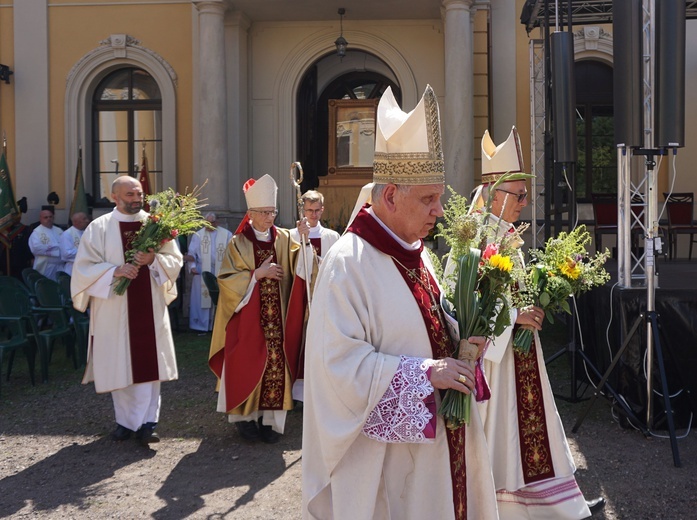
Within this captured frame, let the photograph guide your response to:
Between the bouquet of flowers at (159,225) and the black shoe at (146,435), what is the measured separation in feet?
3.32

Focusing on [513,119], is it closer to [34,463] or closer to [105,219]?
[105,219]

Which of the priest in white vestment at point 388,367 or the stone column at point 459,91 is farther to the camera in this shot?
the stone column at point 459,91

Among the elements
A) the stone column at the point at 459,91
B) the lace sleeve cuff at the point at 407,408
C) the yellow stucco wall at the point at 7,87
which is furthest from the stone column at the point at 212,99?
the lace sleeve cuff at the point at 407,408

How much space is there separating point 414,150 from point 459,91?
955 centimetres

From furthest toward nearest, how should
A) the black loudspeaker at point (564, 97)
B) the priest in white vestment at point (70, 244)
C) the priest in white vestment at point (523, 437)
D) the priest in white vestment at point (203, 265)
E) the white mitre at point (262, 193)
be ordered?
the priest in white vestment at point (70, 244), the priest in white vestment at point (203, 265), the black loudspeaker at point (564, 97), the white mitre at point (262, 193), the priest in white vestment at point (523, 437)

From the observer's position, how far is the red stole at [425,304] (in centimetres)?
283

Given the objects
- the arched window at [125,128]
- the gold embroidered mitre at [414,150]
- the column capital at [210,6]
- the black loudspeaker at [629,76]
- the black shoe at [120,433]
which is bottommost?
the black shoe at [120,433]

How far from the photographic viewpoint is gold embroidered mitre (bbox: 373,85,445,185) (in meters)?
2.81

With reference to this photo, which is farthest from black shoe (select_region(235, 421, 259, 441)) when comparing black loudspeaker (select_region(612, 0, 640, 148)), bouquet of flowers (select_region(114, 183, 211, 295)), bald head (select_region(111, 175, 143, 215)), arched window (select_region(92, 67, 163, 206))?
arched window (select_region(92, 67, 163, 206))

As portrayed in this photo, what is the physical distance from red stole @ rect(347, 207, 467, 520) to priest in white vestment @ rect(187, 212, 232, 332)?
8.74m

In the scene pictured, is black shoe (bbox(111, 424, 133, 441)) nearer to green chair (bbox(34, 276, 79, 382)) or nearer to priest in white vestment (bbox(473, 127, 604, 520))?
green chair (bbox(34, 276, 79, 382))

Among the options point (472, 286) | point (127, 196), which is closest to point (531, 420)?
point (472, 286)

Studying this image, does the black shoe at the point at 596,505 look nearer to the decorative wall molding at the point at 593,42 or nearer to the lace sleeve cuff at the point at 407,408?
the lace sleeve cuff at the point at 407,408

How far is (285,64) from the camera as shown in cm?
1378
